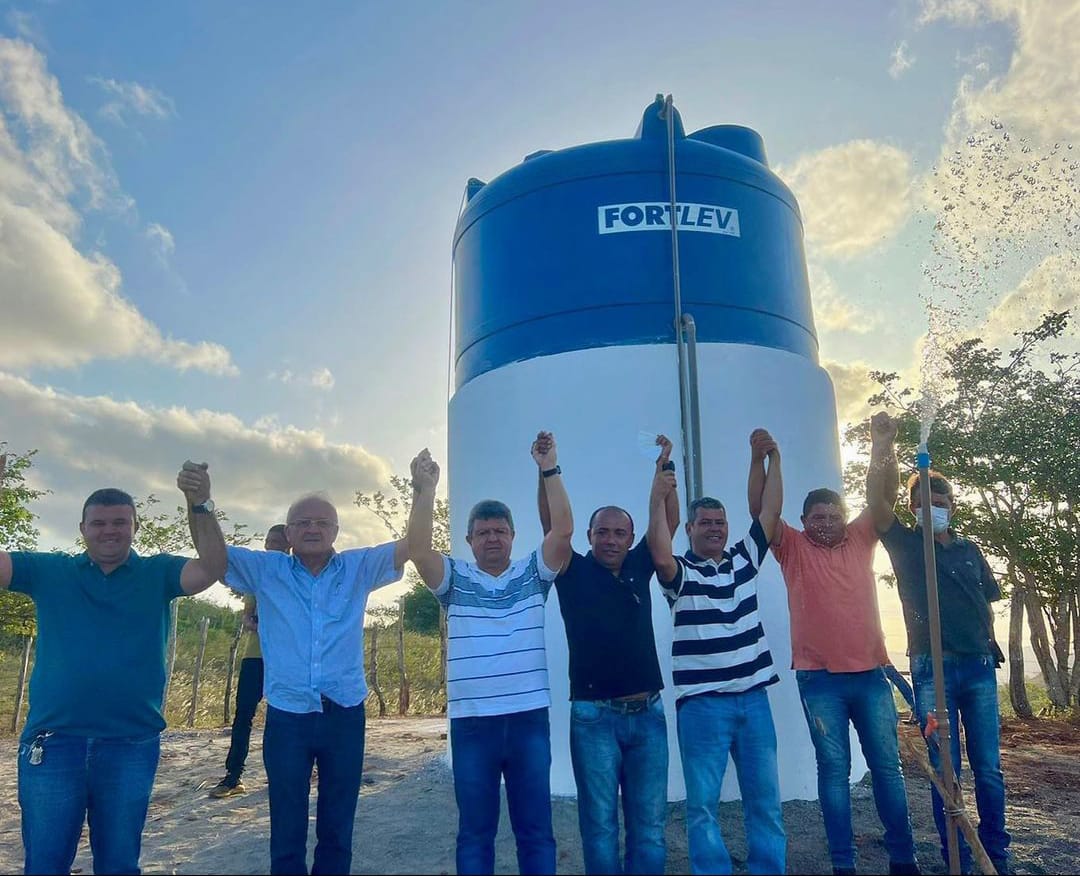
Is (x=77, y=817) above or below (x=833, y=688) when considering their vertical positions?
below

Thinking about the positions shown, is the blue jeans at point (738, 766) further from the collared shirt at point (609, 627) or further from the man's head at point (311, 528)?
the man's head at point (311, 528)

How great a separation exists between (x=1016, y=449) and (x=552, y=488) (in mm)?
8690

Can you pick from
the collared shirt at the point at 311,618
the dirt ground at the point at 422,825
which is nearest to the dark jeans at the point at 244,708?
the dirt ground at the point at 422,825

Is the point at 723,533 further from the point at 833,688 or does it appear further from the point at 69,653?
the point at 69,653

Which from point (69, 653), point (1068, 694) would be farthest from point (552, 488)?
point (1068, 694)

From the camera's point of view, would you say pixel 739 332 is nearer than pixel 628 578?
No

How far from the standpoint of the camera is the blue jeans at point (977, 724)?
14.3 feet

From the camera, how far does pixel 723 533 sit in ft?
13.3

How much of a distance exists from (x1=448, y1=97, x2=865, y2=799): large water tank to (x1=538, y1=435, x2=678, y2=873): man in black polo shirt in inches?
80.9

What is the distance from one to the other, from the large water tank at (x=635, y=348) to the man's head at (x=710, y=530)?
1829 mm

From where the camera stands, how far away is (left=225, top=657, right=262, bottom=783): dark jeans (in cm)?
611

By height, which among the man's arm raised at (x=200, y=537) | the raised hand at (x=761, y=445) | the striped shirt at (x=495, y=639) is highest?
the raised hand at (x=761, y=445)

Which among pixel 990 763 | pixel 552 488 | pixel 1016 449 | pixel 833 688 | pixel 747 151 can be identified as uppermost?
pixel 747 151

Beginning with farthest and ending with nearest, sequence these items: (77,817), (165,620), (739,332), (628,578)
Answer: (739,332) → (628,578) → (165,620) → (77,817)
